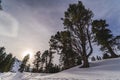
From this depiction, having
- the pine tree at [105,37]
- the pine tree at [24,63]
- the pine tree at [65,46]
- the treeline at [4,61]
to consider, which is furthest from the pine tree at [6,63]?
the pine tree at [105,37]

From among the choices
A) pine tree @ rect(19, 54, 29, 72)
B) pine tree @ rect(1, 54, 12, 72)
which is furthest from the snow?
pine tree @ rect(19, 54, 29, 72)

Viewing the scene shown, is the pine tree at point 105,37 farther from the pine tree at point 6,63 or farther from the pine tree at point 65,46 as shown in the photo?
the pine tree at point 6,63

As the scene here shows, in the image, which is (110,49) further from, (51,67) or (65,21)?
(51,67)

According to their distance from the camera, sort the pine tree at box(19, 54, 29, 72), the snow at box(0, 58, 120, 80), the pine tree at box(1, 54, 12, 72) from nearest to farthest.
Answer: the snow at box(0, 58, 120, 80) < the pine tree at box(1, 54, 12, 72) < the pine tree at box(19, 54, 29, 72)

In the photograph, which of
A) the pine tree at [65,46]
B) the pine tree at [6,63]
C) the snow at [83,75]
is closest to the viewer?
the snow at [83,75]

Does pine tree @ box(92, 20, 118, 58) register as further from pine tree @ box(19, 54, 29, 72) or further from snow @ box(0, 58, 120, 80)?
pine tree @ box(19, 54, 29, 72)

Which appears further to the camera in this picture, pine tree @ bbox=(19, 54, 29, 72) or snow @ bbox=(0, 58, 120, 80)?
pine tree @ bbox=(19, 54, 29, 72)

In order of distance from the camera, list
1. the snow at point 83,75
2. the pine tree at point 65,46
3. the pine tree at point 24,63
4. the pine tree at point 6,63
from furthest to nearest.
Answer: the pine tree at point 24,63, the pine tree at point 6,63, the pine tree at point 65,46, the snow at point 83,75

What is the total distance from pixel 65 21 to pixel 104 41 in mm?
11813

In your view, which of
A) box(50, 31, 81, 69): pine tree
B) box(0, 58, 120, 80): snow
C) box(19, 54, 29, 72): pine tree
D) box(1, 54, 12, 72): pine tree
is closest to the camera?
box(0, 58, 120, 80): snow

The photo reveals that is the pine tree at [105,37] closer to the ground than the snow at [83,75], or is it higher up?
higher up

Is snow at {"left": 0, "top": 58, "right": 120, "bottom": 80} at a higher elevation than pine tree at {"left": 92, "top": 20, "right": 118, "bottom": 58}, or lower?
lower

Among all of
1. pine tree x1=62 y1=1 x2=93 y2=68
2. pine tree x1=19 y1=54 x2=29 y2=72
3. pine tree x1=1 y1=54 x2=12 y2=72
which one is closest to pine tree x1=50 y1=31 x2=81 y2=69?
pine tree x1=62 y1=1 x2=93 y2=68

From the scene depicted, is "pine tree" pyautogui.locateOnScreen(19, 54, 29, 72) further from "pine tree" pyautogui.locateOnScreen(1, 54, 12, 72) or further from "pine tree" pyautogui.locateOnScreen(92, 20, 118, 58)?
"pine tree" pyautogui.locateOnScreen(92, 20, 118, 58)
